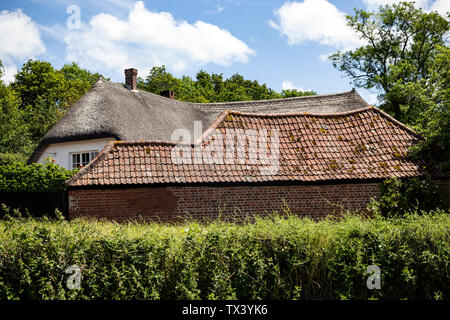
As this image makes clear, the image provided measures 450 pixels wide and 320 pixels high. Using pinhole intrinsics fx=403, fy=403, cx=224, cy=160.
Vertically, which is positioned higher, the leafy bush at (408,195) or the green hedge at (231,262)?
the leafy bush at (408,195)

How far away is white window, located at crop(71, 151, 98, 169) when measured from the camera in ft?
65.0

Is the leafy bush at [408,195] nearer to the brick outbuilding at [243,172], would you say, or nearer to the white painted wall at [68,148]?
the brick outbuilding at [243,172]

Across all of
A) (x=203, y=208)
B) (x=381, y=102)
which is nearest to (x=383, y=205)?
(x=203, y=208)

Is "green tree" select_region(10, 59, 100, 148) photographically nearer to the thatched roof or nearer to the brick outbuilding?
the thatched roof

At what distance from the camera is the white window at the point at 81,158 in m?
19.8

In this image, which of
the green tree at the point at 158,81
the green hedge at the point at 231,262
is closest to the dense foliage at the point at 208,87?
the green tree at the point at 158,81

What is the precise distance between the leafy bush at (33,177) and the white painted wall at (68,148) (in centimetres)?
587

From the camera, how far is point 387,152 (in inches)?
503

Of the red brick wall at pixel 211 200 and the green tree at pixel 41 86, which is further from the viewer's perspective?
the green tree at pixel 41 86

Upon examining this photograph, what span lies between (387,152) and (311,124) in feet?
8.50

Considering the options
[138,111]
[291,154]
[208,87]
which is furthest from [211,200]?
[208,87]

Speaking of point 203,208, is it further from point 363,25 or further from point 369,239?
point 363,25

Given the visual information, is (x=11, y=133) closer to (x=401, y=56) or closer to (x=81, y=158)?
(x=81, y=158)

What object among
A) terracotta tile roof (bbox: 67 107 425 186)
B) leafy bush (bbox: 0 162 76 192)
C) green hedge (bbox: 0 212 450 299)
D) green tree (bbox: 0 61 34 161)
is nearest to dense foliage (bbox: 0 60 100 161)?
green tree (bbox: 0 61 34 161)
